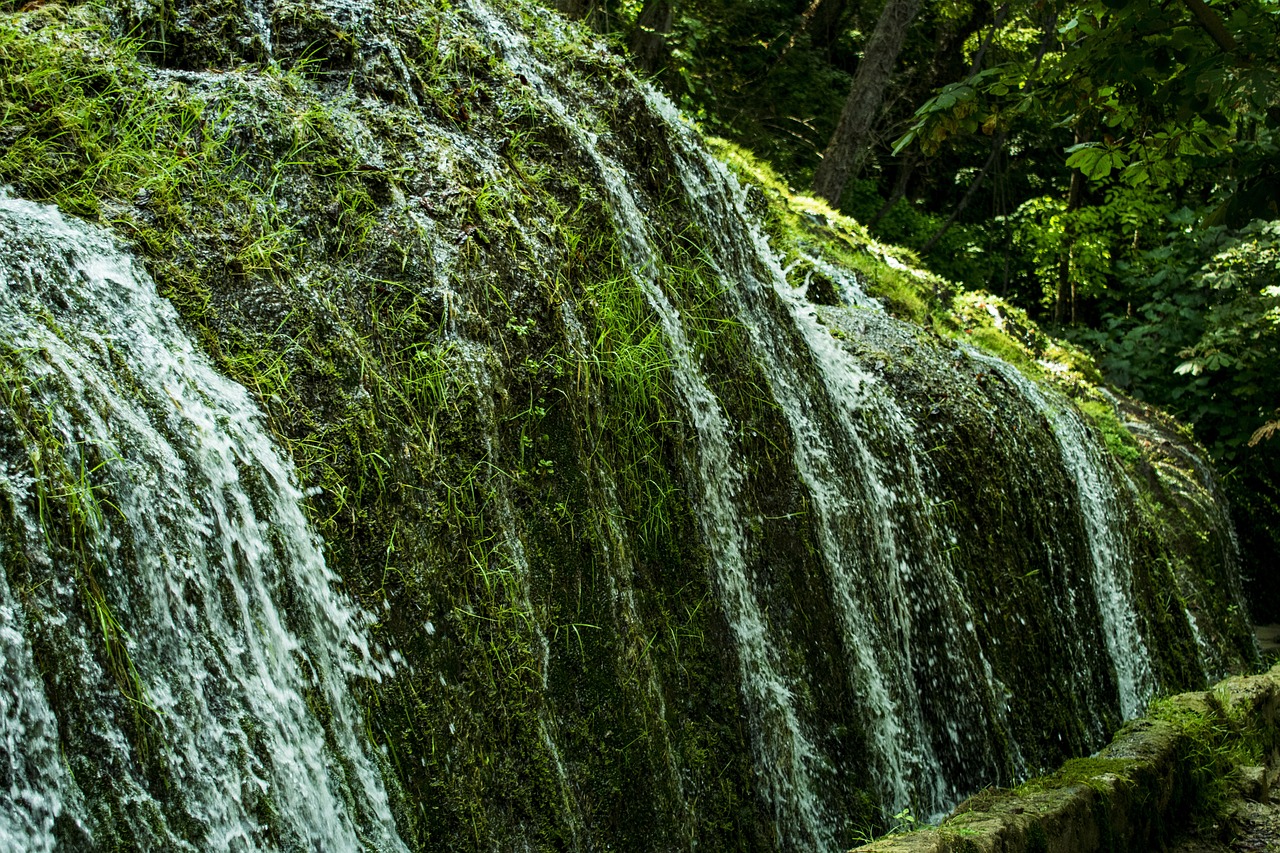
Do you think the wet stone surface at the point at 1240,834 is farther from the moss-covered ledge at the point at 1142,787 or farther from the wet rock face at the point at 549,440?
the wet rock face at the point at 549,440

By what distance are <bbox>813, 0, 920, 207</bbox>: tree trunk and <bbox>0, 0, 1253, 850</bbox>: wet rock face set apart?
5313 mm

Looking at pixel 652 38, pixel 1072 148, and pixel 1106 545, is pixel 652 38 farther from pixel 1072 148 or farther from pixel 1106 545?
pixel 1072 148

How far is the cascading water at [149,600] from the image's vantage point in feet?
7.68

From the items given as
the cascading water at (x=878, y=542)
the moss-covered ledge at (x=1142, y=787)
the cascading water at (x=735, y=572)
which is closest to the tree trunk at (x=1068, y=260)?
the moss-covered ledge at (x=1142, y=787)

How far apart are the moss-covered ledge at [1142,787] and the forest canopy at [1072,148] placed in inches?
86.0

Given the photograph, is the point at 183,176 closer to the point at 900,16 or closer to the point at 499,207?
the point at 499,207

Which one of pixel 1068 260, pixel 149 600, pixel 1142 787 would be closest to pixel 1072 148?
pixel 1142 787

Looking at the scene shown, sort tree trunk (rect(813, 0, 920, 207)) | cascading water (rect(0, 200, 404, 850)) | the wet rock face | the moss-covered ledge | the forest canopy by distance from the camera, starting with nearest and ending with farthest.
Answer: cascading water (rect(0, 200, 404, 850)) < the wet rock face < the forest canopy < the moss-covered ledge < tree trunk (rect(813, 0, 920, 207))

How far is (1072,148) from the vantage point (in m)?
4.10

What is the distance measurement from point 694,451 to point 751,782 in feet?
4.23

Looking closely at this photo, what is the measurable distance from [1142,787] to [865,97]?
7738mm

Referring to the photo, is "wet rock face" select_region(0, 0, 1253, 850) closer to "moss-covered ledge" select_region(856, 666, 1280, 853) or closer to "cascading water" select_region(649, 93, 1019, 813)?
"cascading water" select_region(649, 93, 1019, 813)

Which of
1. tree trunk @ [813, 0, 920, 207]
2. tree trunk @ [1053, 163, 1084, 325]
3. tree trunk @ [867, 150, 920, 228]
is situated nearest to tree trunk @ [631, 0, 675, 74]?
tree trunk @ [813, 0, 920, 207]

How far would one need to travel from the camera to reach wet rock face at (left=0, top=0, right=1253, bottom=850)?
3.34 m
